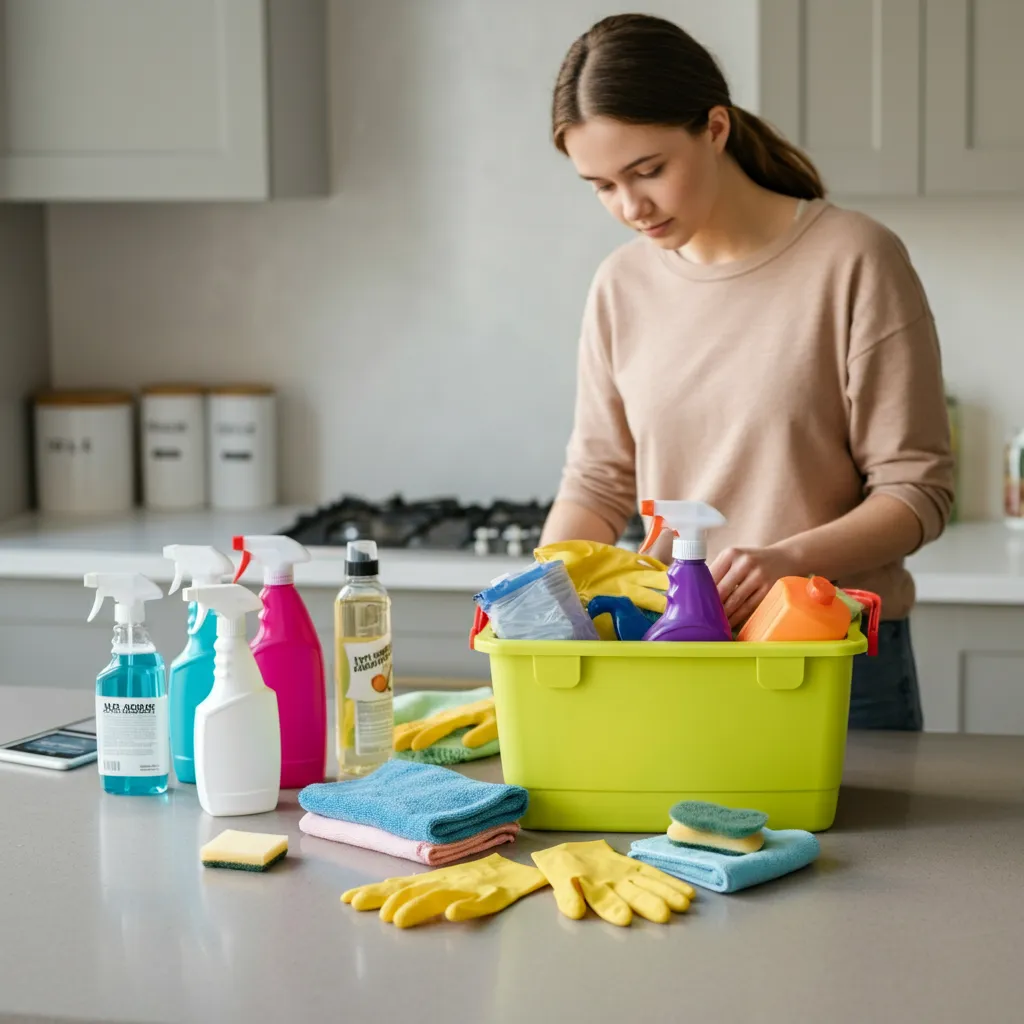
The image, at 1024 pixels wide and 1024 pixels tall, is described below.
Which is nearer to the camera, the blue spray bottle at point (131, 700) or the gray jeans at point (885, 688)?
the blue spray bottle at point (131, 700)

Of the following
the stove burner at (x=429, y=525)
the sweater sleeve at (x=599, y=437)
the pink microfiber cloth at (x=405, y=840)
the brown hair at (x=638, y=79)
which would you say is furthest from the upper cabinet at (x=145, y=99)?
the pink microfiber cloth at (x=405, y=840)

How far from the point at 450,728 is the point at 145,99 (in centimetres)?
177

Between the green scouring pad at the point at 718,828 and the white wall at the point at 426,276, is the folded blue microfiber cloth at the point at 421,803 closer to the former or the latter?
the green scouring pad at the point at 718,828

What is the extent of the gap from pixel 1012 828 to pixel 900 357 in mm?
614

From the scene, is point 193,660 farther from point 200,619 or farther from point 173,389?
point 173,389

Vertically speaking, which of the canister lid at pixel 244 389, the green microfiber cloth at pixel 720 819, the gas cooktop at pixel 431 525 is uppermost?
the canister lid at pixel 244 389

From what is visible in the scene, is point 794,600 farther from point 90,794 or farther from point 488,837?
point 90,794

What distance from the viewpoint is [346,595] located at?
Result: 137 cm

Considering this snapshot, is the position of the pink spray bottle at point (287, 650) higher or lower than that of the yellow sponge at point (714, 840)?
higher

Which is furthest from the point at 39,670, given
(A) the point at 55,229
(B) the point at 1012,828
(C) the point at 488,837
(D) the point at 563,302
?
(B) the point at 1012,828

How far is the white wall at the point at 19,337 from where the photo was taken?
10.2ft

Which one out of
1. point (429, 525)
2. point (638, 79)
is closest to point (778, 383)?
point (638, 79)

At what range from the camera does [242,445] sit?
A: 317cm

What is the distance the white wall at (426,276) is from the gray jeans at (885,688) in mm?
1231
